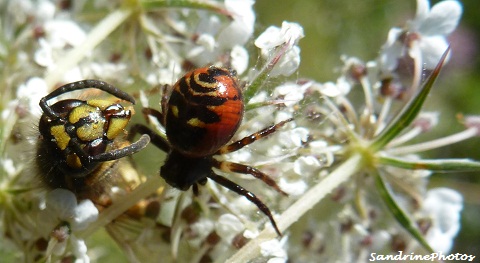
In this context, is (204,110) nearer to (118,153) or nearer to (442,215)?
(118,153)

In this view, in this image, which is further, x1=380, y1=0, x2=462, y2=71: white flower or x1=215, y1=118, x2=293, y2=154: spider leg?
x1=380, y1=0, x2=462, y2=71: white flower

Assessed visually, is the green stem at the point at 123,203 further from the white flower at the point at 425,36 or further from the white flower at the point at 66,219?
the white flower at the point at 425,36

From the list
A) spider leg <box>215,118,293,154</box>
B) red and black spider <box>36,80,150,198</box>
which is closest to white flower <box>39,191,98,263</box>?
red and black spider <box>36,80,150,198</box>

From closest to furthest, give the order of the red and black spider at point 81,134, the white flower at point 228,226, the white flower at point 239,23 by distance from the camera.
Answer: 1. the red and black spider at point 81,134
2. the white flower at point 228,226
3. the white flower at point 239,23

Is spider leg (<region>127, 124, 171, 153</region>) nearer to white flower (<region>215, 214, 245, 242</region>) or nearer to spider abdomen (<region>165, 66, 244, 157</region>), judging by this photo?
spider abdomen (<region>165, 66, 244, 157</region>)

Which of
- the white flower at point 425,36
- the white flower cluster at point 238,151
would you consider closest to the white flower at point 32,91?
the white flower cluster at point 238,151

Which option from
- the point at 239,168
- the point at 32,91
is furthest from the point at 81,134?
the point at 32,91
